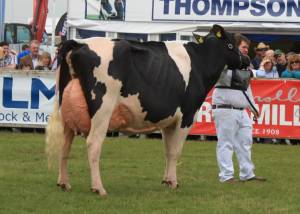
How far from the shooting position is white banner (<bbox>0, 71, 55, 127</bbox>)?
712 inches

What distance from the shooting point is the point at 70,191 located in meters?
10.2

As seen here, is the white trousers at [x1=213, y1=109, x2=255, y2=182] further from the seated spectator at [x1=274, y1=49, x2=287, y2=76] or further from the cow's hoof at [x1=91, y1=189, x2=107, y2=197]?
the seated spectator at [x1=274, y1=49, x2=287, y2=76]

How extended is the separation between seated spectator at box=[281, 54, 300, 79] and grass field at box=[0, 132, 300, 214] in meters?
2.60

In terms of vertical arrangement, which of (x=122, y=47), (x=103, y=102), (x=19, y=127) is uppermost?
(x=122, y=47)

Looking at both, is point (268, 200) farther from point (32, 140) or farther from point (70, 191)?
point (32, 140)

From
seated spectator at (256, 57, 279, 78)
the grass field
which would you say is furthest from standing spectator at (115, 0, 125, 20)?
the grass field

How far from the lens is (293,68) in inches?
717

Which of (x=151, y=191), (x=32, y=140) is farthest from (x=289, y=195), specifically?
(x=32, y=140)

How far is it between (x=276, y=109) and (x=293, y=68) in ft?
4.33

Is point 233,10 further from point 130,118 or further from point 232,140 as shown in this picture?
point 130,118

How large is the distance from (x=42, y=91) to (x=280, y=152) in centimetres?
554

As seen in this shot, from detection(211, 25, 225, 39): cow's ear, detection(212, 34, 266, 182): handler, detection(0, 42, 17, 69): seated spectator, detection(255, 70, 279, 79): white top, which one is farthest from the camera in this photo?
detection(0, 42, 17, 69): seated spectator

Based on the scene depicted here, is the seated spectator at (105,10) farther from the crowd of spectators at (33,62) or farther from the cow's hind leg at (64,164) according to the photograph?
the cow's hind leg at (64,164)

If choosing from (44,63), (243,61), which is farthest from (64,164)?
(44,63)
